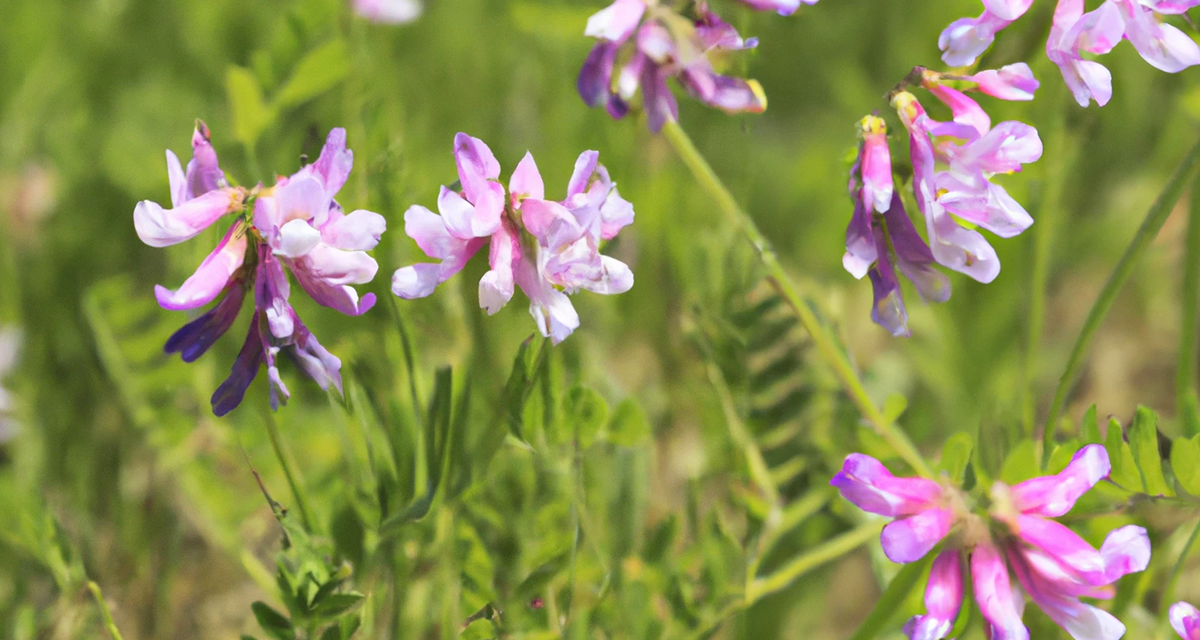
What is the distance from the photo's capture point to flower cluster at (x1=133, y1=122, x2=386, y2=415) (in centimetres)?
70

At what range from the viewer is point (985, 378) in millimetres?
1591

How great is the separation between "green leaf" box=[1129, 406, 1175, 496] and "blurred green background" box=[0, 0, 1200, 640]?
0.65ft

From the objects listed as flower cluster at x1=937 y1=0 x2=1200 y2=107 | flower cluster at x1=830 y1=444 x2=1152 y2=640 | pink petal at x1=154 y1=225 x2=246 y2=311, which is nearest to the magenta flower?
flower cluster at x1=830 y1=444 x2=1152 y2=640

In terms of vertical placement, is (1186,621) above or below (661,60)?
below

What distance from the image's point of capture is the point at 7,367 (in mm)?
1462

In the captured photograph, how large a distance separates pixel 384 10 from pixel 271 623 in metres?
1.09

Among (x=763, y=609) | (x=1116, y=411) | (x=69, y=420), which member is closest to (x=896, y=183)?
(x=763, y=609)

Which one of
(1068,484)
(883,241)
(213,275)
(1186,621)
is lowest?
(1186,621)

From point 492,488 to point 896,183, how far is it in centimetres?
51

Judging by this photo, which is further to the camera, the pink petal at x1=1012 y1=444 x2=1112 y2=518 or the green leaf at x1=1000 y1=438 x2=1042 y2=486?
the green leaf at x1=1000 y1=438 x2=1042 y2=486

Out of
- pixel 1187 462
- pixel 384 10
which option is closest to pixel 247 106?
pixel 384 10

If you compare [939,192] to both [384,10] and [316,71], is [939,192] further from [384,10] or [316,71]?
[384,10]

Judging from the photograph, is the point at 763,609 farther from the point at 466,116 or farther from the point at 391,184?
the point at 466,116

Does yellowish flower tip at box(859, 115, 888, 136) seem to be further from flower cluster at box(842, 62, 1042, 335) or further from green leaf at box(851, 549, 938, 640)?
green leaf at box(851, 549, 938, 640)
